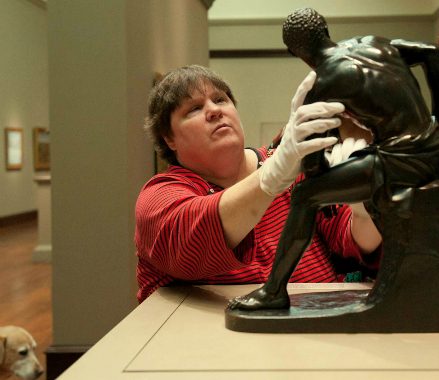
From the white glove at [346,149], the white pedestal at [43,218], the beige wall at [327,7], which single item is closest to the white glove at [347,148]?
the white glove at [346,149]

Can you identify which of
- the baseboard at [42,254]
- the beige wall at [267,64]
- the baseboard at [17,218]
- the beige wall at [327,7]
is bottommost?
the baseboard at [17,218]

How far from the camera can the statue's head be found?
3.29 ft

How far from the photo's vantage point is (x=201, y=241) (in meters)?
1.16

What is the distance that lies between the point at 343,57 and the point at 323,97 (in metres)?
0.09

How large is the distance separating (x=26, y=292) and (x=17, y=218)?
6034 mm

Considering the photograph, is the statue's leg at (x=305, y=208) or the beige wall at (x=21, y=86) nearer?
the statue's leg at (x=305, y=208)

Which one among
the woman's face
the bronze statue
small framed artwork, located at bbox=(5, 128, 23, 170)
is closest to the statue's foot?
the bronze statue

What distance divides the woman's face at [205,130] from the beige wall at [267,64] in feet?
17.1

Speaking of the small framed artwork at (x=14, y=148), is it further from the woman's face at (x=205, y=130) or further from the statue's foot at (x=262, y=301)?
the statue's foot at (x=262, y=301)

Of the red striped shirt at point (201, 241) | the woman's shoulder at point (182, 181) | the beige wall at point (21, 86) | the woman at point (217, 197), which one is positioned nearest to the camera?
the woman at point (217, 197)

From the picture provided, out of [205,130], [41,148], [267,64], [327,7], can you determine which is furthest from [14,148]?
[205,130]

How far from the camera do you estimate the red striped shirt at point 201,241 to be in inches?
46.0

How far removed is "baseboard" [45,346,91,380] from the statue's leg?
180 cm

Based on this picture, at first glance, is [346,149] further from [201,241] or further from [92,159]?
[92,159]
